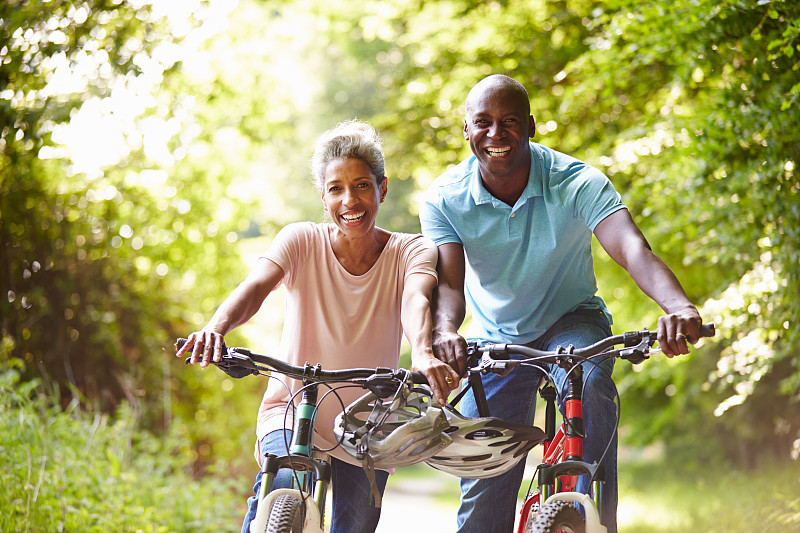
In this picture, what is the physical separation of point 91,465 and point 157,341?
2793 millimetres

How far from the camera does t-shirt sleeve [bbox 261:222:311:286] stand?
9.78 feet

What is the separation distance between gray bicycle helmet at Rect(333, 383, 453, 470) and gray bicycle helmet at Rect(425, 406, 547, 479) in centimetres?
4

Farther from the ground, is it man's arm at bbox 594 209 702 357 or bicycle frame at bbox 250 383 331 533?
man's arm at bbox 594 209 702 357

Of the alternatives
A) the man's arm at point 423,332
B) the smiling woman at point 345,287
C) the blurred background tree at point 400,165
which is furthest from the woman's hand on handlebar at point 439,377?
the blurred background tree at point 400,165

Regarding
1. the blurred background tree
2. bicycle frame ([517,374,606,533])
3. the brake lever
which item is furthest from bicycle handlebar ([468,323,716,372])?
the blurred background tree

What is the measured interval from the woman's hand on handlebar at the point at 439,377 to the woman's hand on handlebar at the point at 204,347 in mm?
620

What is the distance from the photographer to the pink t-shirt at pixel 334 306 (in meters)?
3.00

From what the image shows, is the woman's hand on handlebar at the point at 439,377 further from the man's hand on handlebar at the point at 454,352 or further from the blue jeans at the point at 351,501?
the blue jeans at the point at 351,501

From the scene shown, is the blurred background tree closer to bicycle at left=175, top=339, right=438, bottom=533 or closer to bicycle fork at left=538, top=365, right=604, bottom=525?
bicycle at left=175, top=339, right=438, bottom=533

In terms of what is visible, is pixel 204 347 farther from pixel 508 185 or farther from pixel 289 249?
pixel 508 185

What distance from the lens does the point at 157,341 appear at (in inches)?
313

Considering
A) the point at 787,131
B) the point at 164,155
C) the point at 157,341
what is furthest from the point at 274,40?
the point at 787,131

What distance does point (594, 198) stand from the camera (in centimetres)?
297

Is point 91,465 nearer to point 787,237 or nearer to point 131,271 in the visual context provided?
point 131,271
